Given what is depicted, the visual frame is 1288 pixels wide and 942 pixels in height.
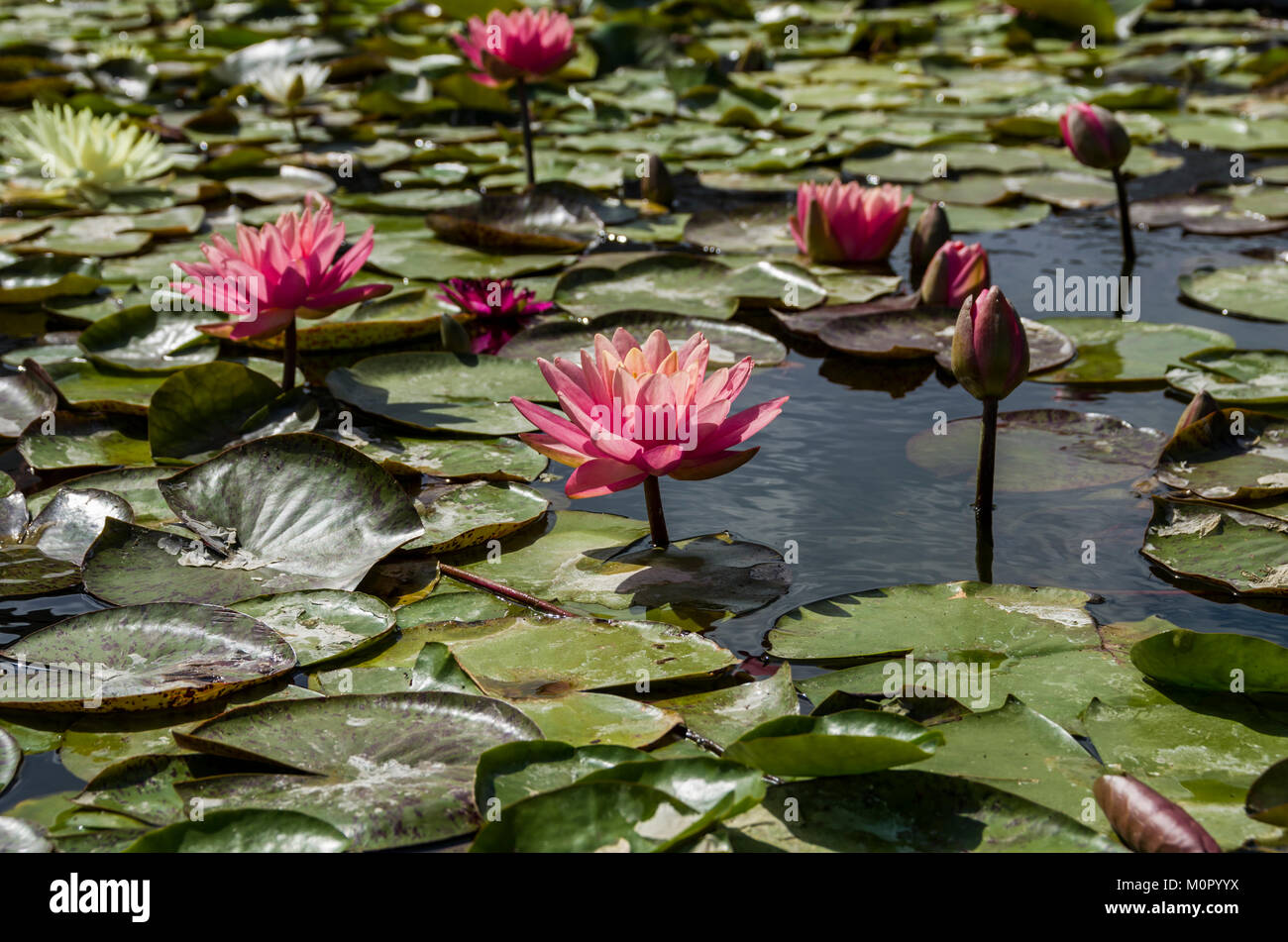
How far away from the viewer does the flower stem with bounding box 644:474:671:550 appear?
218 cm

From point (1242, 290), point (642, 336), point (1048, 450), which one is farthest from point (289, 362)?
point (1242, 290)

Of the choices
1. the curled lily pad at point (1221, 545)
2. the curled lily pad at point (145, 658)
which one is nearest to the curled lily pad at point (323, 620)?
the curled lily pad at point (145, 658)

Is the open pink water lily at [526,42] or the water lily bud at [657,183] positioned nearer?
the open pink water lily at [526,42]

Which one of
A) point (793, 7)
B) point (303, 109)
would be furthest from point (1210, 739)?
point (793, 7)

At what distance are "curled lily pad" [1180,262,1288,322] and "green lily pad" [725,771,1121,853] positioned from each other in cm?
240

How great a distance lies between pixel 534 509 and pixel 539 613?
0.35m

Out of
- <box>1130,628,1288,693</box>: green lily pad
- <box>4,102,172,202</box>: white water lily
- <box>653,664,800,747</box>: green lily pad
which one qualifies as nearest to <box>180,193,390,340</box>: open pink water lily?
<box>653,664,800,747</box>: green lily pad

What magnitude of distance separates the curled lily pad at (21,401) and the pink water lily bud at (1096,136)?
9.86 ft

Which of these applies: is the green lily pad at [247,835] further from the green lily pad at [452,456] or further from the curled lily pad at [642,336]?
the curled lily pad at [642,336]

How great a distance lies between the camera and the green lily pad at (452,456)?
2.52m

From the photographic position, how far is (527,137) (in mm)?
4598

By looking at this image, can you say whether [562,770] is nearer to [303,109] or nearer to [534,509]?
[534,509]

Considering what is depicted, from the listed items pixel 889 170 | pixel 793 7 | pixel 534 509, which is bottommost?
pixel 534 509

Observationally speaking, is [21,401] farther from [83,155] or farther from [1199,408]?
[1199,408]
